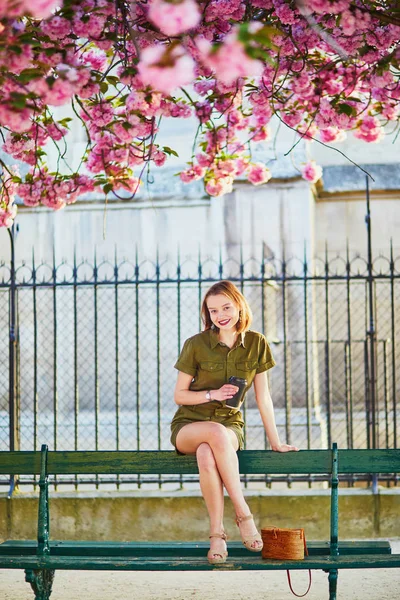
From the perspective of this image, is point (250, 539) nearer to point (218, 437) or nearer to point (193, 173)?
point (218, 437)

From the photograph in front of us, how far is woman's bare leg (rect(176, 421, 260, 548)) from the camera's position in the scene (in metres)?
5.02

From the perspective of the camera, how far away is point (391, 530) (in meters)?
8.20

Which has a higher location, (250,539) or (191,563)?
(250,539)

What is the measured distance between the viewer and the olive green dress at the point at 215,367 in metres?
5.45

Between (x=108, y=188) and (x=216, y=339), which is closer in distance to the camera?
(x=216, y=339)

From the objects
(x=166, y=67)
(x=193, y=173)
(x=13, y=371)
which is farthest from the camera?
(x=13, y=371)

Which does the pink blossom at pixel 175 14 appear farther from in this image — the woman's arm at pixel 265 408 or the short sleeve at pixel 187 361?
the woman's arm at pixel 265 408

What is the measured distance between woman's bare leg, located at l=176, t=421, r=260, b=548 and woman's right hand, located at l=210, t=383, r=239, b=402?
190 mm

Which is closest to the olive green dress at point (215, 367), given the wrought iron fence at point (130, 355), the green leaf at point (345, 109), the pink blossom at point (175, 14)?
the green leaf at point (345, 109)

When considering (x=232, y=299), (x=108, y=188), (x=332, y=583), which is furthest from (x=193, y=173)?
(x=332, y=583)

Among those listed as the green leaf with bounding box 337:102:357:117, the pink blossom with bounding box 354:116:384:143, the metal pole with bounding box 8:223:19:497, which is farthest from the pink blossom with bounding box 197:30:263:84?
the metal pole with bounding box 8:223:19:497

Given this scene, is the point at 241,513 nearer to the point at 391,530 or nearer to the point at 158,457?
the point at 158,457

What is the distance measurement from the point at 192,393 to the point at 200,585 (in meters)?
1.97

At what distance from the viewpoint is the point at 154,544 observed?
541cm
